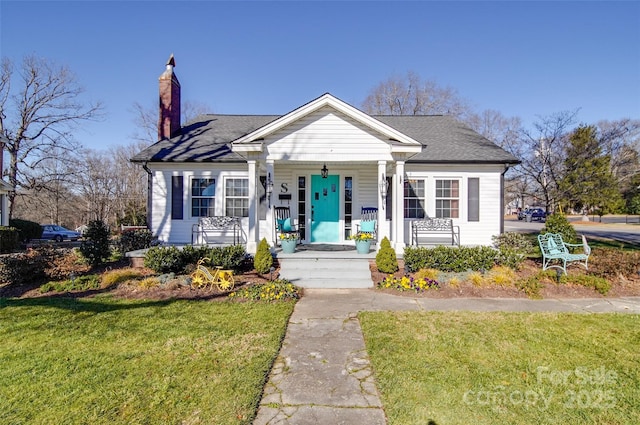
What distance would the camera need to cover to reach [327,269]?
320 inches

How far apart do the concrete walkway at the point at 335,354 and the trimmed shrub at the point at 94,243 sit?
5831 mm

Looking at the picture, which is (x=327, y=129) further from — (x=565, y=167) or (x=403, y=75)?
(x=403, y=75)

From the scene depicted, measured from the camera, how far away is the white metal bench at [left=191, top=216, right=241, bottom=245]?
1102 centimetres

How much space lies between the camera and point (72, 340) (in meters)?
4.27

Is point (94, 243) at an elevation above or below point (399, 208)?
below

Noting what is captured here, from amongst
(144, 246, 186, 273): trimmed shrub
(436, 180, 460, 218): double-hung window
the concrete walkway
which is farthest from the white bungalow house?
the concrete walkway

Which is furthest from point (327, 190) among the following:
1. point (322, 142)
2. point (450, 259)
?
point (450, 259)

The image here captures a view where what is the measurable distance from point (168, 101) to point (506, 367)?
1336cm

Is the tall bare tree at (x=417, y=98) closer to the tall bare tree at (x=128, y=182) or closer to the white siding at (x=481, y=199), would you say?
the white siding at (x=481, y=199)

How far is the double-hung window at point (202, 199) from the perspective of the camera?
1144 cm

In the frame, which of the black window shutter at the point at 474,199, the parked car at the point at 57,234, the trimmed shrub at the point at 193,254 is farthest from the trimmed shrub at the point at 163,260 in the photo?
the parked car at the point at 57,234

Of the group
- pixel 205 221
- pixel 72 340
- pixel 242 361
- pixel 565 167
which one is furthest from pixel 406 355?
pixel 565 167

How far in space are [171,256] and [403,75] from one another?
29.6 meters

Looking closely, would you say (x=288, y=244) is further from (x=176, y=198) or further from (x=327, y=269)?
(x=176, y=198)
